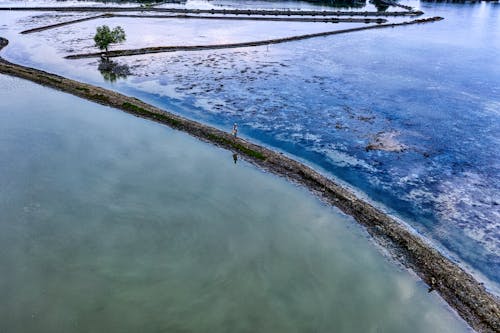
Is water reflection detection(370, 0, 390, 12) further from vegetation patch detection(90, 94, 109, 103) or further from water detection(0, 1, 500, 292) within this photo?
vegetation patch detection(90, 94, 109, 103)

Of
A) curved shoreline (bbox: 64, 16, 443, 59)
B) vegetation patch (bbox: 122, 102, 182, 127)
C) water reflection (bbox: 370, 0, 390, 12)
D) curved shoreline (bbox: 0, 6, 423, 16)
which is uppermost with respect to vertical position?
water reflection (bbox: 370, 0, 390, 12)

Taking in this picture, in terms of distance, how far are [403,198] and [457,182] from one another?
420cm

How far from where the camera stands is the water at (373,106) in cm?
2033

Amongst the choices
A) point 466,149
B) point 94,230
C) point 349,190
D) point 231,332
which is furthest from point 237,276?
point 466,149

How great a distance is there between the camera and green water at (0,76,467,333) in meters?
13.9

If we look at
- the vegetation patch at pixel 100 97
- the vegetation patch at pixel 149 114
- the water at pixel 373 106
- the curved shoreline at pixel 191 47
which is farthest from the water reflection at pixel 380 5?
the vegetation patch at pixel 149 114

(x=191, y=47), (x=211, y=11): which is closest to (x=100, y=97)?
(x=191, y=47)

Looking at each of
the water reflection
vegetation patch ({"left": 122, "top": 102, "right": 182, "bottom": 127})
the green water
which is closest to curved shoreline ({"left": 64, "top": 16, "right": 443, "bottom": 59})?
vegetation patch ({"left": 122, "top": 102, "right": 182, "bottom": 127})

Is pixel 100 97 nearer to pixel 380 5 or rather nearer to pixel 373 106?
pixel 373 106

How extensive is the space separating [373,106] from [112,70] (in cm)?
2792

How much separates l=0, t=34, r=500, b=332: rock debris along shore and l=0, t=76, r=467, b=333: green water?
638mm

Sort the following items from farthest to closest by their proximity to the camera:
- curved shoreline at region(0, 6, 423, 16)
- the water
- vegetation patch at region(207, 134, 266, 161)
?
curved shoreline at region(0, 6, 423, 16) → vegetation patch at region(207, 134, 266, 161) → the water

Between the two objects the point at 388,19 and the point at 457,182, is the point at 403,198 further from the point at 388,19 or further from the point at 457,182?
the point at 388,19

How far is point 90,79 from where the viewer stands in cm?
3838
